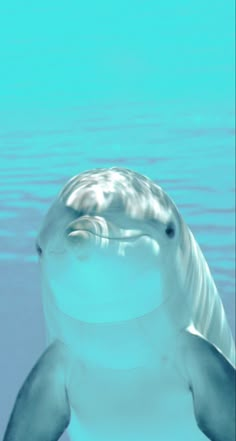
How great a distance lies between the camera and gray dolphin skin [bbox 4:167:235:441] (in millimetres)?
4004

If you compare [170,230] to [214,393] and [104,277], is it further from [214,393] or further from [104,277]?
[214,393]

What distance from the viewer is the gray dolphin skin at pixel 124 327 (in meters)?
4.00

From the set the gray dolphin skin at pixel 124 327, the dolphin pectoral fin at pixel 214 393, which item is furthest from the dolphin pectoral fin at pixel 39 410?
the dolphin pectoral fin at pixel 214 393

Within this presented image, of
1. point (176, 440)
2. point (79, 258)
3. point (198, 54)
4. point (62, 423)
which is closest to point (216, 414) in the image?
point (176, 440)

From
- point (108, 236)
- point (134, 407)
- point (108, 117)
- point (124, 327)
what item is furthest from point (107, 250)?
point (108, 117)

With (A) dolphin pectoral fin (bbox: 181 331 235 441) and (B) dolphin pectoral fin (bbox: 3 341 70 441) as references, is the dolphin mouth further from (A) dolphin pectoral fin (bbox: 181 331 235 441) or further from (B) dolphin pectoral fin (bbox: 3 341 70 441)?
(B) dolphin pectoral fin (bbox: 3 341 70 441)

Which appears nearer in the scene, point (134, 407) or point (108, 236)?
point (108, 236)

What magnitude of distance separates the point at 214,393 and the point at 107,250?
1.58 m

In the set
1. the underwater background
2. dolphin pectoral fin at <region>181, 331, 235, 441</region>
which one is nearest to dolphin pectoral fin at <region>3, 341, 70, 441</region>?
dolphin pectoral fin at <region>181, 331, 235, 441</region>

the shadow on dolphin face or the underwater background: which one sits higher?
the shadow on dolphin face

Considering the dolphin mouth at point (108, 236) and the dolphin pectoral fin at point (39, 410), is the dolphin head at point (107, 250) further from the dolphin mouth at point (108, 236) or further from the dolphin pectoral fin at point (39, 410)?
the dolphin pectoral fin at point (39, 410)

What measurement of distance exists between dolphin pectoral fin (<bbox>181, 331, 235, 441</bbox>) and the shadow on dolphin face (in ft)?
2.65

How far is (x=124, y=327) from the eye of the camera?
14.4ft

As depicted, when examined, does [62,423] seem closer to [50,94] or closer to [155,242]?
[155,242]
